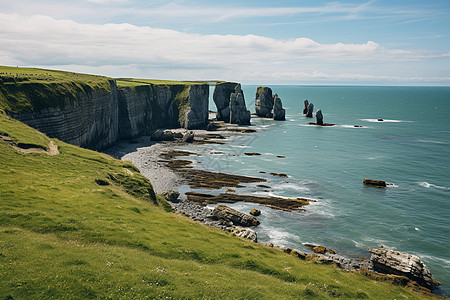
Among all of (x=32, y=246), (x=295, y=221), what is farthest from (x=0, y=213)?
(x=295, y=221)

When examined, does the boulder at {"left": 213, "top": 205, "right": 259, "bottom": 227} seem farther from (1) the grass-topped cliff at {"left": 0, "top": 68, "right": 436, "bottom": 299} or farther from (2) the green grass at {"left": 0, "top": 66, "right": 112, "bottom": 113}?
(2) the green grass at {"left": 0, "top": 66, "right": 112, "bottom": 113}

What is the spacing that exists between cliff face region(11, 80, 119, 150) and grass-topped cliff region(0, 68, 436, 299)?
25796mm

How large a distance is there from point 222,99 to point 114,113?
8059 centimetres

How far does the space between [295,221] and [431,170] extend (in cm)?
5165

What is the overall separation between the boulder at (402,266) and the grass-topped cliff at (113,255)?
392cm

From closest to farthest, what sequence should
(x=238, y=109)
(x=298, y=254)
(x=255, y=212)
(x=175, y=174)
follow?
(x=298, y=254)
(x=255, y=212)
(x=175, y=174)
(x=238, y=109)

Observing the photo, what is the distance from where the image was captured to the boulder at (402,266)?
3550 centimetres

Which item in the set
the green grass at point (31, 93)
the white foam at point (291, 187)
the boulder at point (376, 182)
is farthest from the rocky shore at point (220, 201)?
the green grass at point (31, 93)

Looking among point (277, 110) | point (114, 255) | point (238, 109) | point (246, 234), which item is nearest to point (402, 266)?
point (246, 234)

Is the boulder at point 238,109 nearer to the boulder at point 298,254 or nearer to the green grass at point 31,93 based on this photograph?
the green grass at point 31,93

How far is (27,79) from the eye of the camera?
68188mm

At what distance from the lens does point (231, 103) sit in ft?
562

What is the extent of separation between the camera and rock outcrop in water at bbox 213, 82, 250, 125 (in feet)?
560

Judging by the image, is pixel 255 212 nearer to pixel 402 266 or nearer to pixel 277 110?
pixel 402 266
